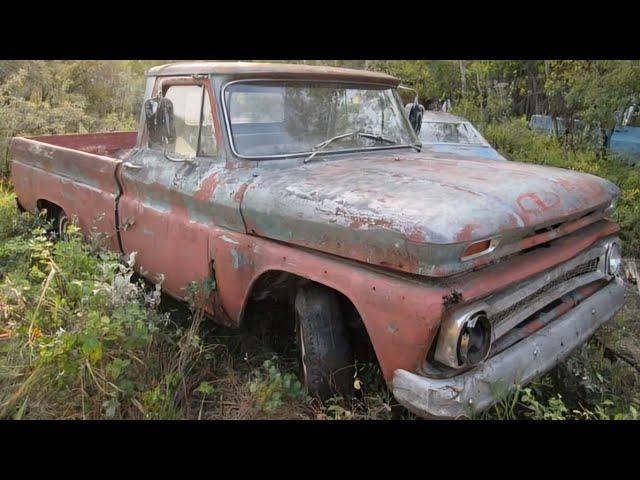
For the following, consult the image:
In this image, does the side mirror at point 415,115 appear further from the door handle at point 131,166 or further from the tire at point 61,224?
the tire at point 61,224

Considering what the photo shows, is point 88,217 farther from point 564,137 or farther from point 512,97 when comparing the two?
point 512,97

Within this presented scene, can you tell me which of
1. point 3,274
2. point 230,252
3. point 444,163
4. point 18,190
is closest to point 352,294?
point 230,252

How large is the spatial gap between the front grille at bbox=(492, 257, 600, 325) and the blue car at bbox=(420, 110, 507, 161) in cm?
518

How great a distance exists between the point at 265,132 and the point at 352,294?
1402 millimetres

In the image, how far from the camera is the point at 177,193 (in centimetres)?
358

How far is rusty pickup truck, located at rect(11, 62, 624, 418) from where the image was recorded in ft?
7.65

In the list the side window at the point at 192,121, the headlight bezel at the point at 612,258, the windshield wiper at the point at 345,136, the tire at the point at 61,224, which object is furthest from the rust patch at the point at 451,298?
the tire at the point at 61,224

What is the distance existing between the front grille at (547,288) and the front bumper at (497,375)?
0.15 meters

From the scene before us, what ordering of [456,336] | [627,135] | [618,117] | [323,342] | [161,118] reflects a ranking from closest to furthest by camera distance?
[456,336] < [323,342] < [161,118] < [618,117] < [627,135]

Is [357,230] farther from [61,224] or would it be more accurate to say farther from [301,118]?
[61,224]

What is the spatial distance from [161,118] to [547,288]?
104 inches

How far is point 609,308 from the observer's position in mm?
3271

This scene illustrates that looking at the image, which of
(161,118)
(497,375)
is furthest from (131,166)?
(497,375)

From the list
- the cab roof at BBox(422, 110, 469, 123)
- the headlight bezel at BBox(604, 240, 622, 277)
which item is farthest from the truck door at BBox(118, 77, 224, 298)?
the cab roof at BBox(422, 110, 469, 123)
